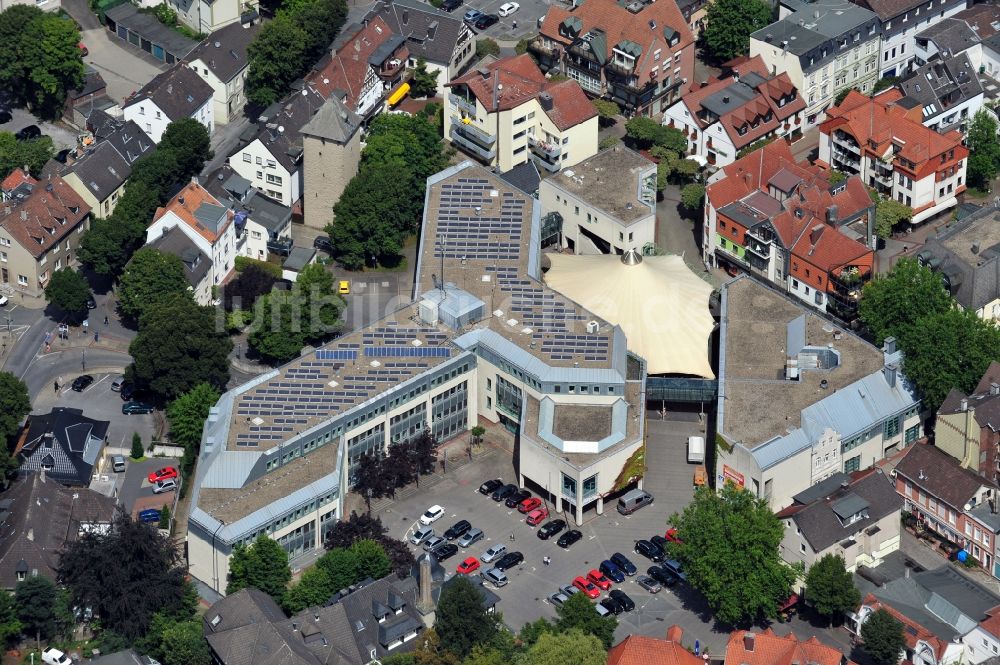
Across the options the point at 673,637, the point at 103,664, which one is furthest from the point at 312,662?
the point at 673,637

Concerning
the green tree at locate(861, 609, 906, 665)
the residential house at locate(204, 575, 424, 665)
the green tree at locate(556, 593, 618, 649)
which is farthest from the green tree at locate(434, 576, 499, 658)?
the green tree at locate(861, 609, 906, 665)

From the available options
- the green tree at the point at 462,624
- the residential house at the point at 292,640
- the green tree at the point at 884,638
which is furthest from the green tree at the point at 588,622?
the green tree at the point at 884,638

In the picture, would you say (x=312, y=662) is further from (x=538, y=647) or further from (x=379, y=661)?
(x=538, y=647)

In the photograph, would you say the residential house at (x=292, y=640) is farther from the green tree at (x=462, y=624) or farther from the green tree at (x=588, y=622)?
the green tree at (x=588, y=622)

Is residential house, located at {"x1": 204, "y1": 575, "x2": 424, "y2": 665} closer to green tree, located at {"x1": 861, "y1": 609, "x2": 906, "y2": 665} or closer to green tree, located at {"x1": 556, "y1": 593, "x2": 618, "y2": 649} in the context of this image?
green tree, located at {"x1": 556, "y1": 593, "x2": 618, "y2": 649}

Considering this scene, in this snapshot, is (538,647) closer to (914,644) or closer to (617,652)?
(617,652)

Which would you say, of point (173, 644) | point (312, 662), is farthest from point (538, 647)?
point (173, 644)
